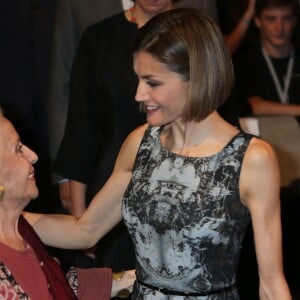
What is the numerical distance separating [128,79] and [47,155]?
3.42 feet

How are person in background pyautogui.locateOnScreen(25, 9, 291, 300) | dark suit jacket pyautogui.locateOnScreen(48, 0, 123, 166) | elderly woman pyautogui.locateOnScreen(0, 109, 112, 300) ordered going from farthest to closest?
dark suit jacket pyautogui.locateOnScreen(48, 0, 123, 166) < person in background pyautogui.locateOnScreen(25, 9, 291, 300) < elderly woman pyautogui.locateOnScreen(0, 109, 112, 300)

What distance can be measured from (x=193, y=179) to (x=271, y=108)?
6.49ft

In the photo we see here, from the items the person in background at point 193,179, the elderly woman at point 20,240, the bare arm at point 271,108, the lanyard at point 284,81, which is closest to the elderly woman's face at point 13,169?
the elderly woman at point 20,240

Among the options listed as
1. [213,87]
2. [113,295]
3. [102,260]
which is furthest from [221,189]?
[102,260]

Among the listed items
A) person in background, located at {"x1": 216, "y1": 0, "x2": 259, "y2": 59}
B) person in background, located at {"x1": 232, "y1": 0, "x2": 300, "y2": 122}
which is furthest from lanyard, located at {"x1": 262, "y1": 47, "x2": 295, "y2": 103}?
person in background, located at {"x1": 216, "y1": 0, "x2": 259, "y2": 59}

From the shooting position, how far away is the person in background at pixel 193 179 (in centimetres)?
257

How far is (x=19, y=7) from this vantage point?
3926 mm

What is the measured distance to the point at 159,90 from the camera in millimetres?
2605

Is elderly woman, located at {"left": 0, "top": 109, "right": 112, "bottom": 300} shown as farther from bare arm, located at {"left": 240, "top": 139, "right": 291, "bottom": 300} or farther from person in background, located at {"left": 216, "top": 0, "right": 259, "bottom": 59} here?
person in background, located at {"left": 216, "top": 0, "right": 259, "bottom": 59}

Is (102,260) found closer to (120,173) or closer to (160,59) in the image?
(120,173)

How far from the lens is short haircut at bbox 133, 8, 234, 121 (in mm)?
2555

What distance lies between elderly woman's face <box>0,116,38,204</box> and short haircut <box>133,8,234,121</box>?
438 millimetres

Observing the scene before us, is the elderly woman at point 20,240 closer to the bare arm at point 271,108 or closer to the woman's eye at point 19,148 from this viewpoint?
the woman's eye at point 19,148

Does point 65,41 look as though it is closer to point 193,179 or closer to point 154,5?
point 154,5
